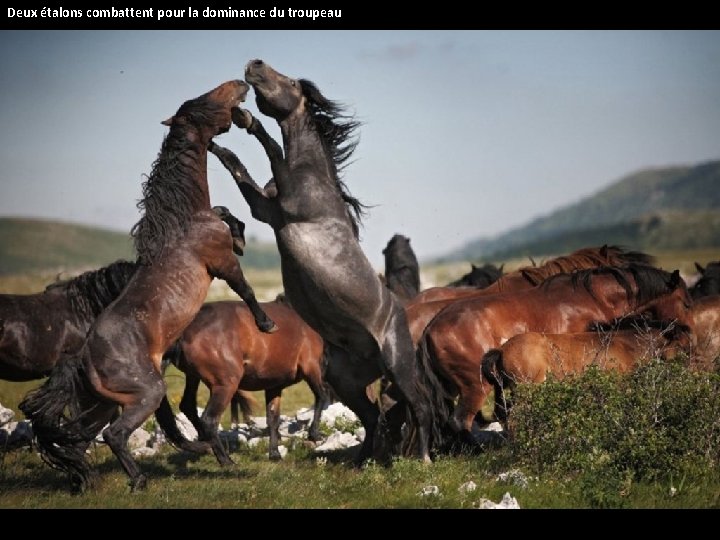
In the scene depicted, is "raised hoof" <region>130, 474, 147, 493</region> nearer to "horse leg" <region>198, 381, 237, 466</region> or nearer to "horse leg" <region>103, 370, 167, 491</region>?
"horse leg" <region>103, 370, 167, 491</region>

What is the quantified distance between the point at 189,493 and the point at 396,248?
7.91m

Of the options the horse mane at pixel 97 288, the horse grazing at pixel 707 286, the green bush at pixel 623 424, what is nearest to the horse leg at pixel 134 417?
the horse mane at pixel 97 288

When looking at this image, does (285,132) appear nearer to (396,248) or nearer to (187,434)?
(187,434)

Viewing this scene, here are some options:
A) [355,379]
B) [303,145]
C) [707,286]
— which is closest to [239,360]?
[355,379]

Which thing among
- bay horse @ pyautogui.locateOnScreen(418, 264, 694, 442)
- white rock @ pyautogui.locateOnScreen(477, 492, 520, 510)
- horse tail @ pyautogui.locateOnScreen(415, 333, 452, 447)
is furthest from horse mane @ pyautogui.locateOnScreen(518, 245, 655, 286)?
white rock @ pyautogui.locateOnScreen(477, 492, 520, 510)

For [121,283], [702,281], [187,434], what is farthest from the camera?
[702,281]

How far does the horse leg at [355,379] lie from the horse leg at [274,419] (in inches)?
69.4

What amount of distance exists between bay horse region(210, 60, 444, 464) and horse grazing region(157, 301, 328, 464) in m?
2.03

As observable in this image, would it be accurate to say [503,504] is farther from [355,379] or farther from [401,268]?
[401,268]

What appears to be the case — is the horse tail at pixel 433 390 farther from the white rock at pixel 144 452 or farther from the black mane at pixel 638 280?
the white rock at pixel 144 452

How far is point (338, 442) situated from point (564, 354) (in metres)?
3.36

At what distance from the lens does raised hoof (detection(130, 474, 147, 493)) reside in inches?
350
